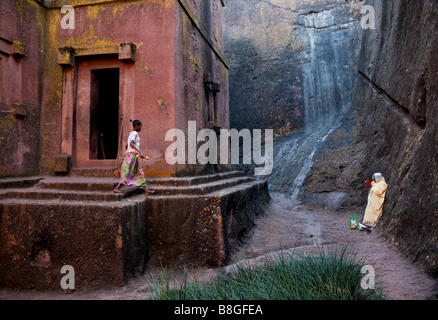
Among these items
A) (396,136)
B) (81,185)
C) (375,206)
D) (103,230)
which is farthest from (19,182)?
(396,136)

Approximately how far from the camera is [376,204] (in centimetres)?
572

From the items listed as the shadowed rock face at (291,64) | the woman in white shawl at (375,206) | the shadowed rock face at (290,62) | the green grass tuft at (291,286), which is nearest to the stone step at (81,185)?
the green grass tuft at (291,286)

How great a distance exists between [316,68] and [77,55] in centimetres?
1130

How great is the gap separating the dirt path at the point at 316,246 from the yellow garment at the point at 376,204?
0.98ft

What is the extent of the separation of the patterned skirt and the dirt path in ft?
4.08

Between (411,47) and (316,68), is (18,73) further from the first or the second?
(316,68)

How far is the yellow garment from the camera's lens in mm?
5664

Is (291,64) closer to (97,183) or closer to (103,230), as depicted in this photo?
(97,183)

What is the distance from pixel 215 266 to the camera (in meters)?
4.27

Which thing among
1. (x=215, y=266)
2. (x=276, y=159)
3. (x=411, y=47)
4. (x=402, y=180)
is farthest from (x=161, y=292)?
(x=276, y=159)

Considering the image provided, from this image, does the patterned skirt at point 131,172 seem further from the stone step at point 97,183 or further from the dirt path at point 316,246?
the dirt path at point 316,246

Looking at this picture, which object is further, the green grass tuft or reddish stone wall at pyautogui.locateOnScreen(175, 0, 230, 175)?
reddish stone wall at pyautogui.locateOnScreen(175, 0, 230, 175)

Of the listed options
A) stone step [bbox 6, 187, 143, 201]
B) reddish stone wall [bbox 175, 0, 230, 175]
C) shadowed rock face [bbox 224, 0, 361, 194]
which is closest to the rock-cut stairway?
stone step [bbox 6, 187, 143, 201]

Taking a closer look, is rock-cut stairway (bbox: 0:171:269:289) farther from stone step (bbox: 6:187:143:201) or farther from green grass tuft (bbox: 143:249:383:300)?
green grass tuft (bbox: 143:249:383:300)
